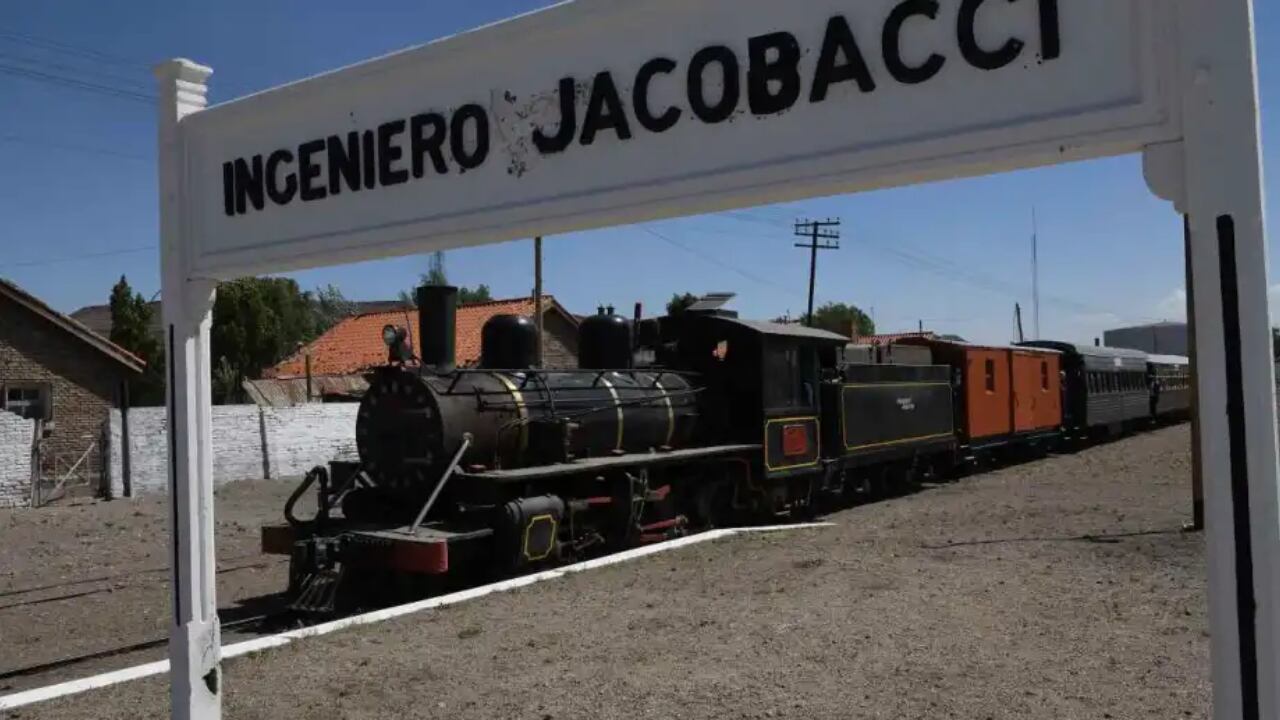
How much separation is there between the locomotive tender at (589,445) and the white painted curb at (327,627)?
39cm

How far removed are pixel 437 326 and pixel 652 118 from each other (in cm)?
662

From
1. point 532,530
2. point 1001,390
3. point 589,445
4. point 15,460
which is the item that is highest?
point 1001,390

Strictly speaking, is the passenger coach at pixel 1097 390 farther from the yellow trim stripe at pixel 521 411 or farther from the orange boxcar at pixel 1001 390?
the yellow trim stripe at pixel 521 411

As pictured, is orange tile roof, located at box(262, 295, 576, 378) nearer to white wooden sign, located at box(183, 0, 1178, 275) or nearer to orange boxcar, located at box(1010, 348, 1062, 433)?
orange boxcar, located at box(1010, 348, 1062, 433)

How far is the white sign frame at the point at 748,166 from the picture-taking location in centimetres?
219

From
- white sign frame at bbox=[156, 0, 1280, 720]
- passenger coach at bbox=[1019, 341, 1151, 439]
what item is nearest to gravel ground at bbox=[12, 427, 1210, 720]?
white sign frame at bbox=[156, 0, 1280, 720]

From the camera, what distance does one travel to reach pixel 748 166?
286 centimetres

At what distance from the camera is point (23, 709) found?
16.7 feet

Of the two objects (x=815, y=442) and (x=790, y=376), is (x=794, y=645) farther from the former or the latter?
(x=815, y=442)

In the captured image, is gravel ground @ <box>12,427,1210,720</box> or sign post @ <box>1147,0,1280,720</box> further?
gravel ground @ <box>12,427,1210,720</box>

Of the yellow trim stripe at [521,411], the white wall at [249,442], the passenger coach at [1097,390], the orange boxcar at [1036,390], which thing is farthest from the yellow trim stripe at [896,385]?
the white wall at [249,442]

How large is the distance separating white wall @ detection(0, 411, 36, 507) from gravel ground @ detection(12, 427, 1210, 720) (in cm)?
1142

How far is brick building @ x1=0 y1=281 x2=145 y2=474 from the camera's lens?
59.1 ft

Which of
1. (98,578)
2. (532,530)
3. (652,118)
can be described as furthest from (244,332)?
(652,118)
